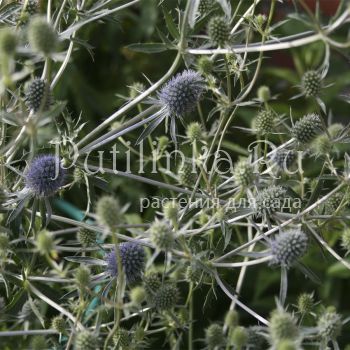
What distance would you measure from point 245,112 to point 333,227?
66 centimetres

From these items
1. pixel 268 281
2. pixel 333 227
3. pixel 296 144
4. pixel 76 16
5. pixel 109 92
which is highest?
pixel 76 16

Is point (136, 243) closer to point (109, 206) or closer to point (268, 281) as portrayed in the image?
point (109, 206)

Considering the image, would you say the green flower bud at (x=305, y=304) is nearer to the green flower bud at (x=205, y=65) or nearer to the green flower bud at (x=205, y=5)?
the green flower bud at (x=205, y=65)

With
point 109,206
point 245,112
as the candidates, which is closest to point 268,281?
point 245,112

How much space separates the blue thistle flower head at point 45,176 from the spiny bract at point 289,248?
33 cm

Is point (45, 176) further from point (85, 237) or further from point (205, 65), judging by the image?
point (205, 65)

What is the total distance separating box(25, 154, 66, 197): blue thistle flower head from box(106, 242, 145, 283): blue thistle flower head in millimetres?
129

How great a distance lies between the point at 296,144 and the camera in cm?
102

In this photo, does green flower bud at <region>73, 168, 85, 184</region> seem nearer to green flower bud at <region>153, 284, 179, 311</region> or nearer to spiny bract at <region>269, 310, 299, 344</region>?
green flower bud at <region>153, 284, 179, 311</region>

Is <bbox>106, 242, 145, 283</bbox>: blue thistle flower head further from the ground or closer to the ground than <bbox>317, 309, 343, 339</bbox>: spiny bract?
closer to the ground

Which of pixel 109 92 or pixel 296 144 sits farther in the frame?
pixel 109 92

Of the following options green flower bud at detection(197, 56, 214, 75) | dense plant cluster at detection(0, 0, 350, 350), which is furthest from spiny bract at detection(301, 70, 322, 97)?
green flower bud at detection(197, 56, 214, 75)

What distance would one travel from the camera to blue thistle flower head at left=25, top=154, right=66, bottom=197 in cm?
96

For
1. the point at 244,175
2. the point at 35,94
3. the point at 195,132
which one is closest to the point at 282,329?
the point at 244,175
